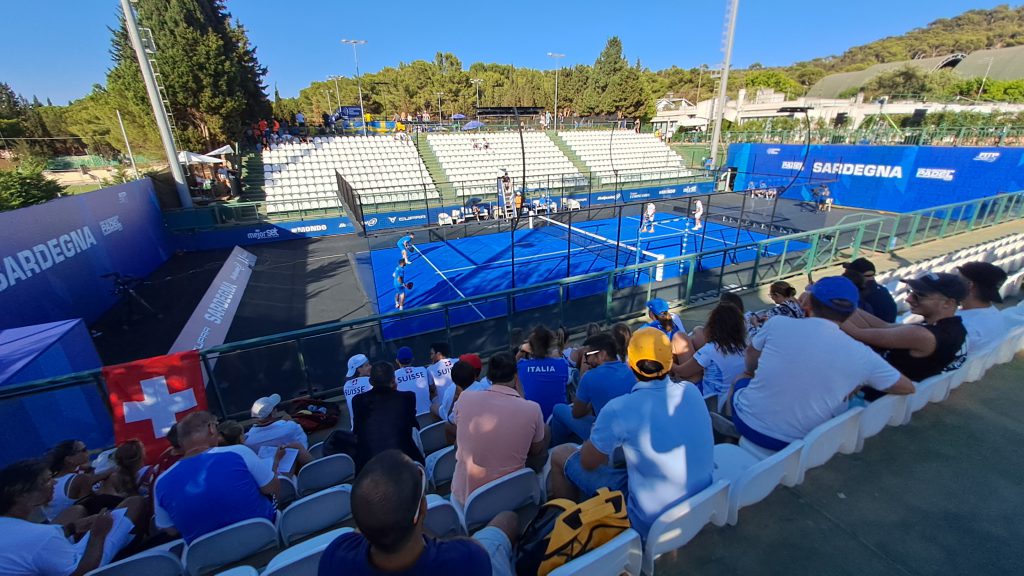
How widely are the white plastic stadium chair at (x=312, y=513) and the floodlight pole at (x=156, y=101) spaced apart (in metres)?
20.2

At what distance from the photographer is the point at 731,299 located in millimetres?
4141

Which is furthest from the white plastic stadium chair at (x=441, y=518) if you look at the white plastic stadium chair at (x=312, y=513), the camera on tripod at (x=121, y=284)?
the camera on tripod at (x=121, y=284)

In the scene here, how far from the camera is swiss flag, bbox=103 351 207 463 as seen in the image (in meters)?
4.72

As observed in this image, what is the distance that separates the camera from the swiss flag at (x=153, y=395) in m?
4.72

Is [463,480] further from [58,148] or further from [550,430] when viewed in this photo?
[58,148]

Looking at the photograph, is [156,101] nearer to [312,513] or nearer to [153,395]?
[153,395]

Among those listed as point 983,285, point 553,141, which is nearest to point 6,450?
point 983,285

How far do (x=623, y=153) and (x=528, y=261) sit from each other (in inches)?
866

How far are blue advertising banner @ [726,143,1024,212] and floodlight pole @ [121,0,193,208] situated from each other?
2372 cm

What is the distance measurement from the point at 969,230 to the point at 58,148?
69574 millimetres

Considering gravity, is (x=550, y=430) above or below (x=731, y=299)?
below

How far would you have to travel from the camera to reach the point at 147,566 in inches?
95.1

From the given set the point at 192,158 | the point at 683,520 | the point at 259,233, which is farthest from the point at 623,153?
the point at 683,520

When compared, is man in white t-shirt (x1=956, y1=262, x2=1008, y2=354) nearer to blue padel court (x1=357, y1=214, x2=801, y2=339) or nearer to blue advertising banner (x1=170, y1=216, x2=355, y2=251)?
blue padel court (x1=357, y1=214, x2=801, y2=339)
